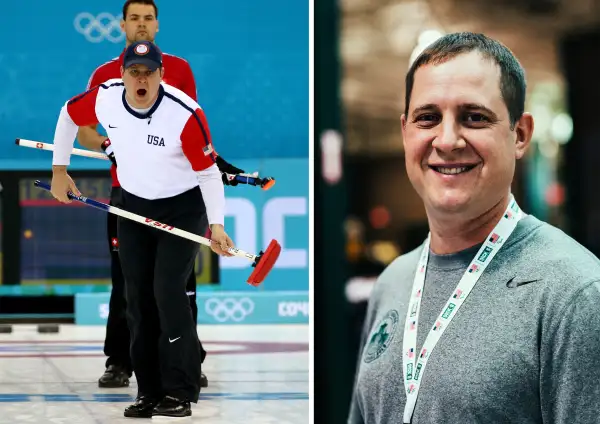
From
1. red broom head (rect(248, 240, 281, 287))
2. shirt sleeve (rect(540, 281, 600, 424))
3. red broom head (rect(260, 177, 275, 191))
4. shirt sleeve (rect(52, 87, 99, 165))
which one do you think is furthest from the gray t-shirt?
shirt sleeve (rect(52, 87, 99, 165))

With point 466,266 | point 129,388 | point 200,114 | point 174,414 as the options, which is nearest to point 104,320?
point 129,388

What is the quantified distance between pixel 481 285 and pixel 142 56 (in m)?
2.15

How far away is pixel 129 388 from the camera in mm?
3461

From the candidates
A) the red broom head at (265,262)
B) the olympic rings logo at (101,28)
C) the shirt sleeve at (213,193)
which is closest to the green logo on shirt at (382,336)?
the shirt sleeve at (213,193)

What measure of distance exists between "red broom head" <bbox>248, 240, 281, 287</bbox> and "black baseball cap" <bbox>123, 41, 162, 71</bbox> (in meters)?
0.79

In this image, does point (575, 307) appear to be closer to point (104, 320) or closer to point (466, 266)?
point (466, 266)

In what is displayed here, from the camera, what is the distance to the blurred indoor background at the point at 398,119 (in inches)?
82.7

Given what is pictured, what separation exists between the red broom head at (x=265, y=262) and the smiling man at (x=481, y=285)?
6.63ft

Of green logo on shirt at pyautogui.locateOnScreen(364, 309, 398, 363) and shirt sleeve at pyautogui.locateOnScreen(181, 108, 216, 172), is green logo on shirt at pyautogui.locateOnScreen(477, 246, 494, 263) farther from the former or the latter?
shirt sleeve at pyautogui.locateOnScreen(181, 108, 216, 172)

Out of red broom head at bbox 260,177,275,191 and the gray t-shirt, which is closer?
the gray t-shirt

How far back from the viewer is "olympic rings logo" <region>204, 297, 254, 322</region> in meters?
3.63

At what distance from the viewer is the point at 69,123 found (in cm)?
345

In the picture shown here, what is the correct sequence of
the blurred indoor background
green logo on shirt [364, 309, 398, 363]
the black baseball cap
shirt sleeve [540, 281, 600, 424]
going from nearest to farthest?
shirt sleeve [540, 281, 600, 424]
green logo on shirt [364, 309, 398, 363]
the blurred indoor background
the black baseball cap

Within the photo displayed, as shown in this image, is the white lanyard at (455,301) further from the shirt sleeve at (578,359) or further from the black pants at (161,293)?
the black pants at (161,293)
